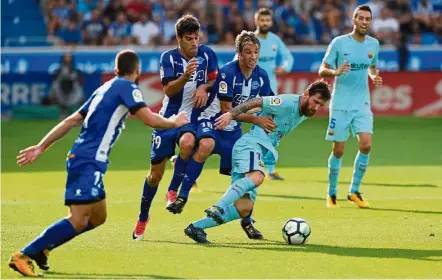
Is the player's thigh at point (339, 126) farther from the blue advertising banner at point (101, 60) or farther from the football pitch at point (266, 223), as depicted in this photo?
the blue advertising banner at point (101, 60)

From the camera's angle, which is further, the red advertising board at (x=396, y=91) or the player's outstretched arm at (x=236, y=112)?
the red advertising board at (x=396, y=91)

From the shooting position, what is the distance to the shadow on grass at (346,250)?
397 inches

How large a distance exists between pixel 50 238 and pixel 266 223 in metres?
3.95

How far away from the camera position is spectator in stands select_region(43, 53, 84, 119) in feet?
88.3

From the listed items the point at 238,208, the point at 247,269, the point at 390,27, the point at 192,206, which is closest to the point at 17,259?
the point at 247,269

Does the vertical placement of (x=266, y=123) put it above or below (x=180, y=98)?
below

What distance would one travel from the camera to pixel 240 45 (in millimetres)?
11125

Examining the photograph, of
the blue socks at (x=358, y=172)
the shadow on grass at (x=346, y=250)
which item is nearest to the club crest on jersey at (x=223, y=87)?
the shadow on grass at (x=346, y=250)

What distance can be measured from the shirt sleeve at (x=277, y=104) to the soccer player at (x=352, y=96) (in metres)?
3.16

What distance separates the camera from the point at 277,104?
35.6 feet

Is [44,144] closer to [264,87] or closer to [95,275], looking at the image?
[95,275]

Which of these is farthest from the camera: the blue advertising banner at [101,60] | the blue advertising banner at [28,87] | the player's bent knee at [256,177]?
the blue advertising banner at [101,60]

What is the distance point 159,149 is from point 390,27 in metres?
20.5

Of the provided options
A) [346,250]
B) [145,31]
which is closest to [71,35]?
[145,31]
